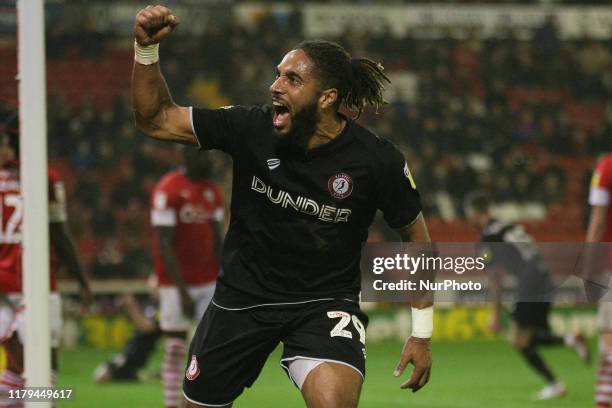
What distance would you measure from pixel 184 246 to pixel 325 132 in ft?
14.6

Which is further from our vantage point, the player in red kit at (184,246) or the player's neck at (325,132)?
the player in red kit at (184,246)

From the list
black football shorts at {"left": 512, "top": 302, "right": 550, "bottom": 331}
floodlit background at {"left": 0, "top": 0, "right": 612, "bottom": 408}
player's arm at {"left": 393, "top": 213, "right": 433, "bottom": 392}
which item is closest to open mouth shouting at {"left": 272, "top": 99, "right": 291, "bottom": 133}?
player's arm at {"left": 393, "top": 213, "right": 433, "bottom": 392}

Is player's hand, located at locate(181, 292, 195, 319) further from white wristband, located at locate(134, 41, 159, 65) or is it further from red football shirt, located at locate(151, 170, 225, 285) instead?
white wristband, located at locate(134, 41, 159, 65)

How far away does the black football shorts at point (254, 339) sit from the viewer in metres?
5.07

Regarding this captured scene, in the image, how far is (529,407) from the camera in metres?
10.1

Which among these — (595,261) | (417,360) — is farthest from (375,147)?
(595,261)

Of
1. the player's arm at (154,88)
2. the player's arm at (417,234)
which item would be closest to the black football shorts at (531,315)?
the player's arm at (417,234)

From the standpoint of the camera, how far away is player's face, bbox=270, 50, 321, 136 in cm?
497

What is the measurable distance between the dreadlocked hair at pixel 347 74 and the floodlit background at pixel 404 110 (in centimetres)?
886

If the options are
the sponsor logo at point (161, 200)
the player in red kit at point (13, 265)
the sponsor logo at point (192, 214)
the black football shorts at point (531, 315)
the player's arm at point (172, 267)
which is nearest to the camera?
the player in red kit at point (13, 265)

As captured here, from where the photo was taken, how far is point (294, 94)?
16.3 ft

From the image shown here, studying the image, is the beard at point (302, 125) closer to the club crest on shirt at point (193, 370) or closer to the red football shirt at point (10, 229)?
the club crest on shirt at point (193, 370)

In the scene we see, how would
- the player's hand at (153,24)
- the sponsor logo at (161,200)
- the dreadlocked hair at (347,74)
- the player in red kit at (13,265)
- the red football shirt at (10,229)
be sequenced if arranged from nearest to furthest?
the player's hand at (153,24), the dreadlocked hair at (347,74), the player in red kit at (13,265), the red football shirt at (10,229), the sponsor logo at (161,200)

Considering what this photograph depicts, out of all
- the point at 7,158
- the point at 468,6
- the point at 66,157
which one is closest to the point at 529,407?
the point at 7,158
